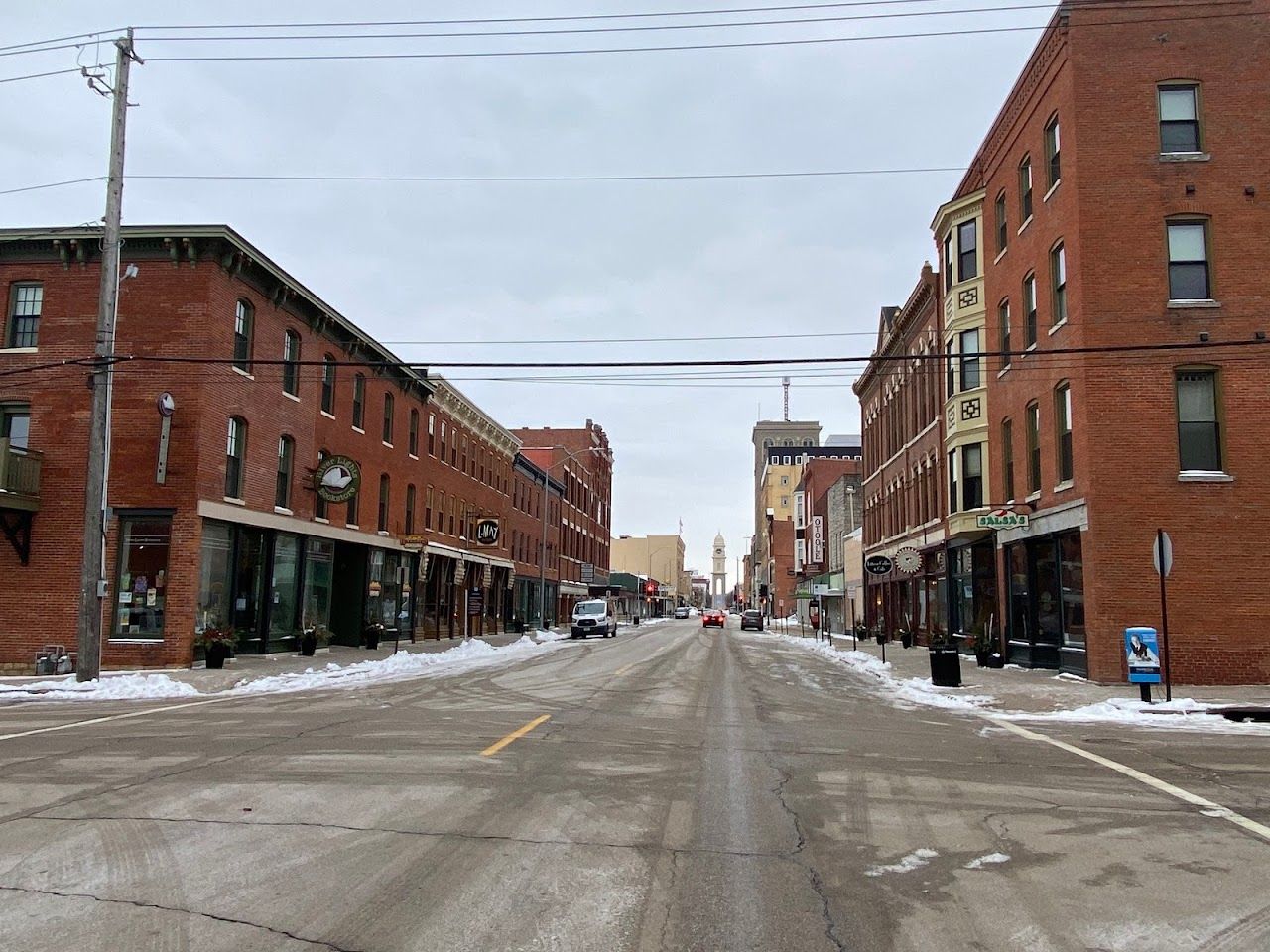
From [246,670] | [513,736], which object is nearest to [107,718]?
[513,736]

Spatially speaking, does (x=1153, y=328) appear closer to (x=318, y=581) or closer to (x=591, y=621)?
(x=318, y=581)

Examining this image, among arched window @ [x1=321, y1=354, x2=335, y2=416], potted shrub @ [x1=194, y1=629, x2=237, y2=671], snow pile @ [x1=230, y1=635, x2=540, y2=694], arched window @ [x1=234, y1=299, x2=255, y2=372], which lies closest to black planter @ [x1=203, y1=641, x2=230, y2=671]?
potted shrub @ [x1=194, y1=629, x2=237, y2=671]

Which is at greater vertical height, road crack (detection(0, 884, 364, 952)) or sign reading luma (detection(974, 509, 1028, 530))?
sign reading luma (detection(974, 509, 1028, 530))

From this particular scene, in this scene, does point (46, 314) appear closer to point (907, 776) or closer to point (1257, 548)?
point (907, 776)

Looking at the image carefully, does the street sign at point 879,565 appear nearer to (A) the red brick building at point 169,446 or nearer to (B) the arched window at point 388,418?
(A) the red brick building at point 169,446

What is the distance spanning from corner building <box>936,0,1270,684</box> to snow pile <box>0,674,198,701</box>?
1817 centimetres

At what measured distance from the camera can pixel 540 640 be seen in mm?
44500

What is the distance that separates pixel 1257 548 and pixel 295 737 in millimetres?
18173

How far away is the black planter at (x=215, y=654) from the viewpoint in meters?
22.0

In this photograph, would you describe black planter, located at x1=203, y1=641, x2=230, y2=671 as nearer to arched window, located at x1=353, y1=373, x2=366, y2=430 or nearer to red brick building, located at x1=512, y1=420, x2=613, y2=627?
arched window, located at x1=353, y1=373, x2=366, y2=430

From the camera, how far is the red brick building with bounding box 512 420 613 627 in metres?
70.1

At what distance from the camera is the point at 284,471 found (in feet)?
88.6

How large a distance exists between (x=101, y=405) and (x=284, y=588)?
31.6ft

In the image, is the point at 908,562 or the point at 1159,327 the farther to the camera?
the point at 908,562
